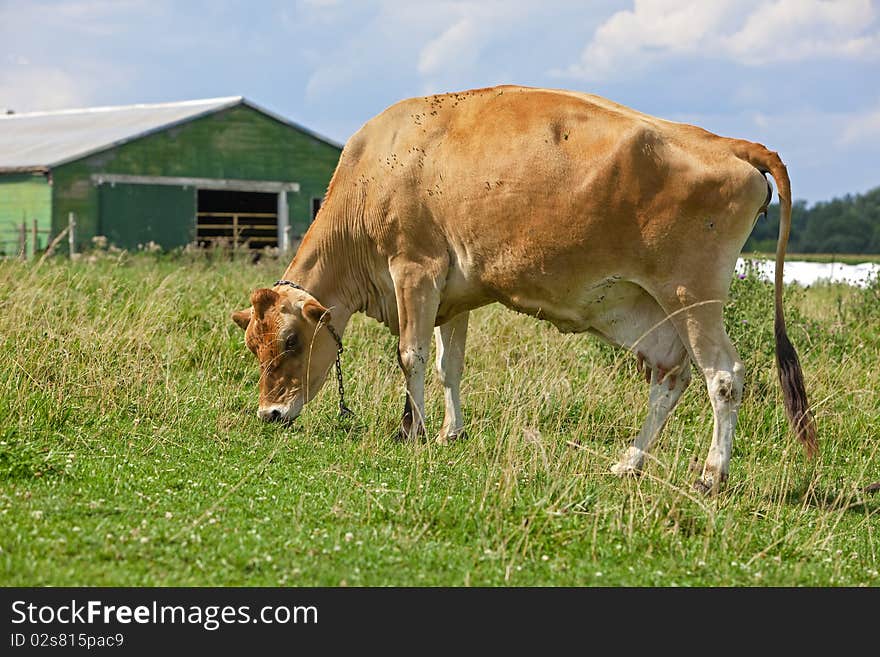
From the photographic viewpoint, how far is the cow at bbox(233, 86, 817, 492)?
6.95 m

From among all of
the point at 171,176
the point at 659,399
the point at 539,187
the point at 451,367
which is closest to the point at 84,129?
the point at 171,176

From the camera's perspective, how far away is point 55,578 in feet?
15.9

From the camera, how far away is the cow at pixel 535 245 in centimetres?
695

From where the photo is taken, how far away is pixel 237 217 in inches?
1192

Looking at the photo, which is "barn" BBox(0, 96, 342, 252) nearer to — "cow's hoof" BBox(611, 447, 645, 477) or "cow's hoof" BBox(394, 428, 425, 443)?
"cow's hoof" BBox(394, 428, 425, 443)

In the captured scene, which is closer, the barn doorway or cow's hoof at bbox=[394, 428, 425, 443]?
cow's hoof at bbox=[394, 428, 425, 443]

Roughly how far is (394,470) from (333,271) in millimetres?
2216

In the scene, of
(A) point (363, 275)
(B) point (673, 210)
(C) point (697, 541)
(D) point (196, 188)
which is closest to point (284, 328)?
(A) point (363, 275)

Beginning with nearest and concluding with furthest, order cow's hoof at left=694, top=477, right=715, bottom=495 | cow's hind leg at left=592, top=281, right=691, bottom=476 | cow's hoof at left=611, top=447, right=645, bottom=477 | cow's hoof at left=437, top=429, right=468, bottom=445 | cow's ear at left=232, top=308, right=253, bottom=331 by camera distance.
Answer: cow's hoof at left=694, top=477, right=715, bottom=495, cow's hoof at left=611, top=447, right=645, bottom=477, cow's hind leg at left=592, top=281, right=691, bottom=476, cow's hoof at left=437, top=429, right=468, bottom=445, cow's ear at left=232, top=308, right=253, bottom=331

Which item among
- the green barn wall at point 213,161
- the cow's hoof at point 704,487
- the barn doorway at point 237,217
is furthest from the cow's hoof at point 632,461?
the barn doorway at point 237,217

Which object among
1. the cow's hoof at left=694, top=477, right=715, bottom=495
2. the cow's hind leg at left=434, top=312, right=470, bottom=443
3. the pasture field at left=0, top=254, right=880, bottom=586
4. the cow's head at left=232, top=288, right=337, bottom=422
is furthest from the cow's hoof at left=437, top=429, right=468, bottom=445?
the cow's hoof at left=694, top=477, right=715, bottom=495

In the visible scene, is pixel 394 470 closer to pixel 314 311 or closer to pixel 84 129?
pixel 314 311

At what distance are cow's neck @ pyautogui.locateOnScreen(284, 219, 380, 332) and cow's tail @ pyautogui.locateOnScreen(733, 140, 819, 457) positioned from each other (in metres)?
3.11

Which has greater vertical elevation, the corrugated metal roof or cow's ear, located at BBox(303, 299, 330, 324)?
the corrugated metal roof
